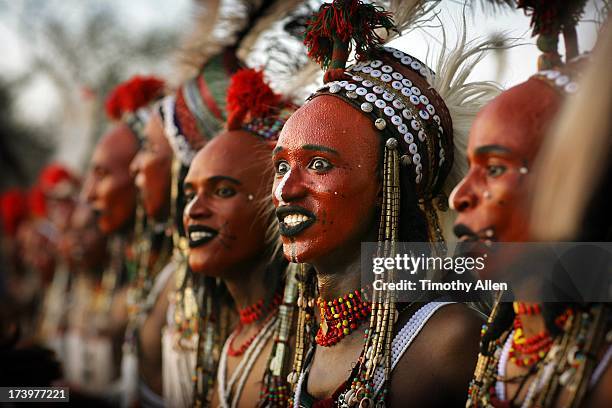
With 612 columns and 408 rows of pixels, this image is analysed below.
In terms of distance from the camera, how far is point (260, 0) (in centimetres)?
412

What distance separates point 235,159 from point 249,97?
288 millimetres

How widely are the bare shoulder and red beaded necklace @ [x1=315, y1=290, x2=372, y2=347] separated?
235mm

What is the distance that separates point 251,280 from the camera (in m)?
3.40

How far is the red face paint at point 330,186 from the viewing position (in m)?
2.53

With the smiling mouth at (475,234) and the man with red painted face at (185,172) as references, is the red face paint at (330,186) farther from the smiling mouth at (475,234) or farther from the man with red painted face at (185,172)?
the man with red painted face at (185,172)

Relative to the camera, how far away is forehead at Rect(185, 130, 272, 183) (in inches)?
130

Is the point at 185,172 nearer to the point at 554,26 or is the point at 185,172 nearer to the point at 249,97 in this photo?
the point at 249,97

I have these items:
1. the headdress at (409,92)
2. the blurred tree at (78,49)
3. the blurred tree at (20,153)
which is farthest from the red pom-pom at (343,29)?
the blurred tree at (20,153)

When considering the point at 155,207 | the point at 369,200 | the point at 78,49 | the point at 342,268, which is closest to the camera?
the point at 369,200

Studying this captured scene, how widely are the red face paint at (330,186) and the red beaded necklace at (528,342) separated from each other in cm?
64

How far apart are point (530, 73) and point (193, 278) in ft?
6.83

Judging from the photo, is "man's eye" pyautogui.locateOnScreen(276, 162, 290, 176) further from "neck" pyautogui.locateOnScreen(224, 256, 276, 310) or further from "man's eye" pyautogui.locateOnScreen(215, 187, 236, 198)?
"neck" pyautogui.locateOnScreen(224, 256, 276, 310)

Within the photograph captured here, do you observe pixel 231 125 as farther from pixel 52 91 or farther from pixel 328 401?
pixel 52 91

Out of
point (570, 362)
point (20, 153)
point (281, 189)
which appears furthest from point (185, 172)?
point (20, 153)
